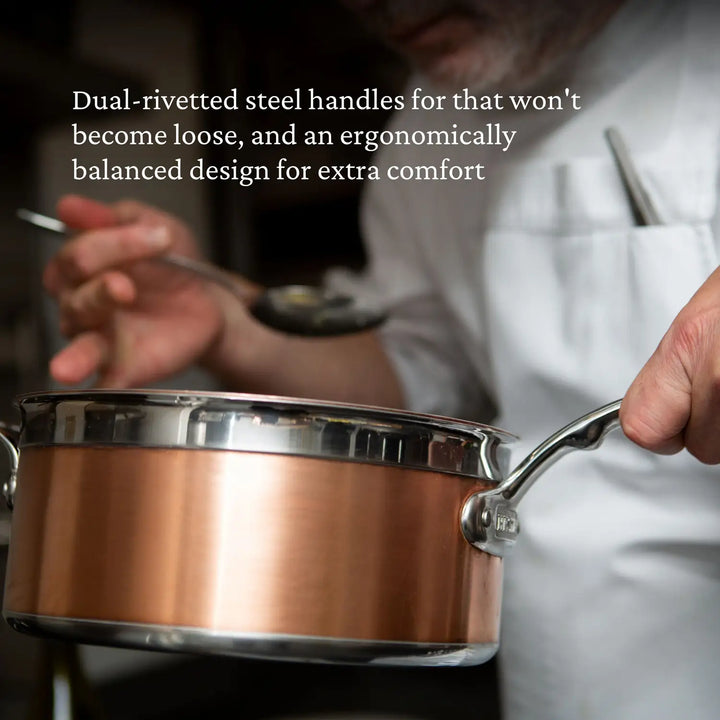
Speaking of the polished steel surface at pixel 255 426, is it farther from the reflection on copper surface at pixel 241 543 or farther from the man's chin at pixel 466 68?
the man's chin at pixel 466 68

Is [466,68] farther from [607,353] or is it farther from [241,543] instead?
[241,543]

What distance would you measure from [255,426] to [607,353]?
14.3 inches

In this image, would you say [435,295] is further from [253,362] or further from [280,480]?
[280,480]

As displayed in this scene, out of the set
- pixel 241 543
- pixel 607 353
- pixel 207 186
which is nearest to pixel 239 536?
pixel 241 543

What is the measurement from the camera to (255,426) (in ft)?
1.09

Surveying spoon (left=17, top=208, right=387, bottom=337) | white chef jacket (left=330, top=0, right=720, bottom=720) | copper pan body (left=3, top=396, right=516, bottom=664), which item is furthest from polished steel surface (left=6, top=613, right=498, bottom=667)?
spoon (left=17, top=208, right=387, bottom=337)

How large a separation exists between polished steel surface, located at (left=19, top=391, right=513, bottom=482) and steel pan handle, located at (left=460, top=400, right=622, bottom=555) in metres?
0.02

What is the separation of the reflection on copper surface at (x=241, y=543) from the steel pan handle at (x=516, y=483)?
0.06ft

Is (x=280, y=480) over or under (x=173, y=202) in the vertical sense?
under

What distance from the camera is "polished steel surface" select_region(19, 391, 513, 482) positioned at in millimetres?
332

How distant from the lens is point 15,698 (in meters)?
0.74

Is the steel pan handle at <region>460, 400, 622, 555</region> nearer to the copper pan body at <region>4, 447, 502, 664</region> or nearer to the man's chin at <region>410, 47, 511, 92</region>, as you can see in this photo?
the copper pan body at <region>4, 447, 502, 664</region>

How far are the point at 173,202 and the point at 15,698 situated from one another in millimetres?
1102

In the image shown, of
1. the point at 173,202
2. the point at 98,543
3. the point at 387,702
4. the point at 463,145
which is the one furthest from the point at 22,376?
the point at 98,543
